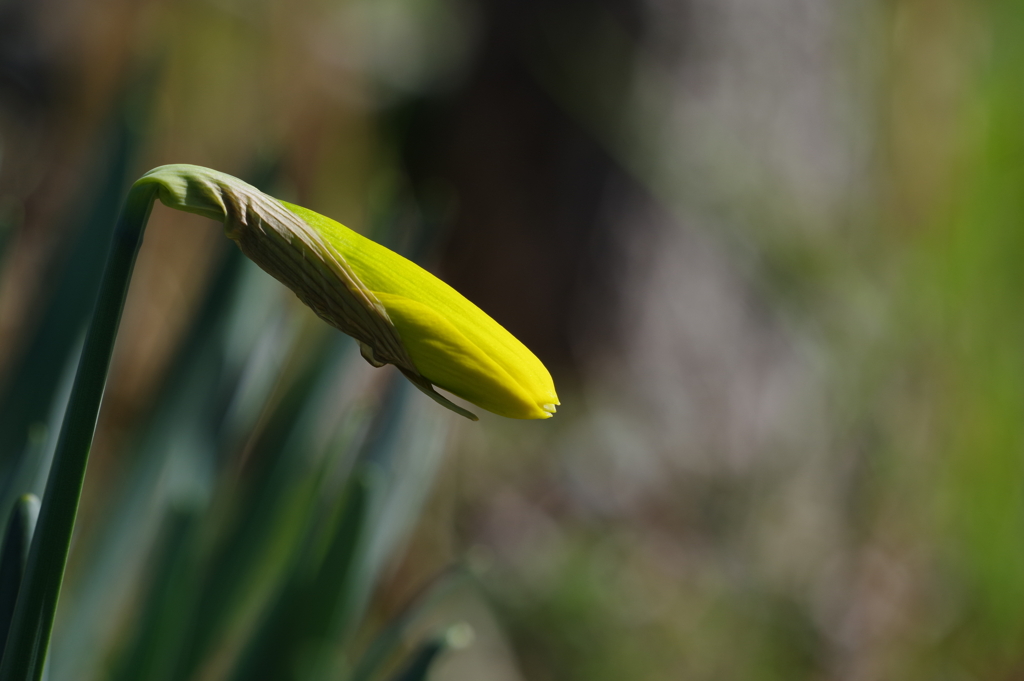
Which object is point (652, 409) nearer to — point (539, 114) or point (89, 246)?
point (539, 114)

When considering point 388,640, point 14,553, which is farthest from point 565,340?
point 14,553

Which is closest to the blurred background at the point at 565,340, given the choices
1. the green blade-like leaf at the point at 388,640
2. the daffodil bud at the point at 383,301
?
the green blade-like leaf at the point at 388,640

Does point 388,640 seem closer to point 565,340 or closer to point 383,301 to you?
point 383,301

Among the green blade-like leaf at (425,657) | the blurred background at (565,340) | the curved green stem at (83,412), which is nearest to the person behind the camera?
the curved green stem at (83,412)

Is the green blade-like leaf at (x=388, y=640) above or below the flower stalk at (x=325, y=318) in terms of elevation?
below

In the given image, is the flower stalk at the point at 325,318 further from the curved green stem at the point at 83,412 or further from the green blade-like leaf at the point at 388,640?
the green blade-like leaf at the point at 388,640

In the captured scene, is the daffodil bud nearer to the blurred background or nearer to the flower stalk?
the flower stalk

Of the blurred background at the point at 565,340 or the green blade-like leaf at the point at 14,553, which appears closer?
the green blade-like leaf at the point at 14,553

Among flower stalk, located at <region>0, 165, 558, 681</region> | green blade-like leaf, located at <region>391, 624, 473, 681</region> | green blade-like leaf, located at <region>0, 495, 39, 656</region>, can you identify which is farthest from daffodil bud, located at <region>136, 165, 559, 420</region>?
green blade-like leaf, located at <region>391, 624, 473, 681</region>
